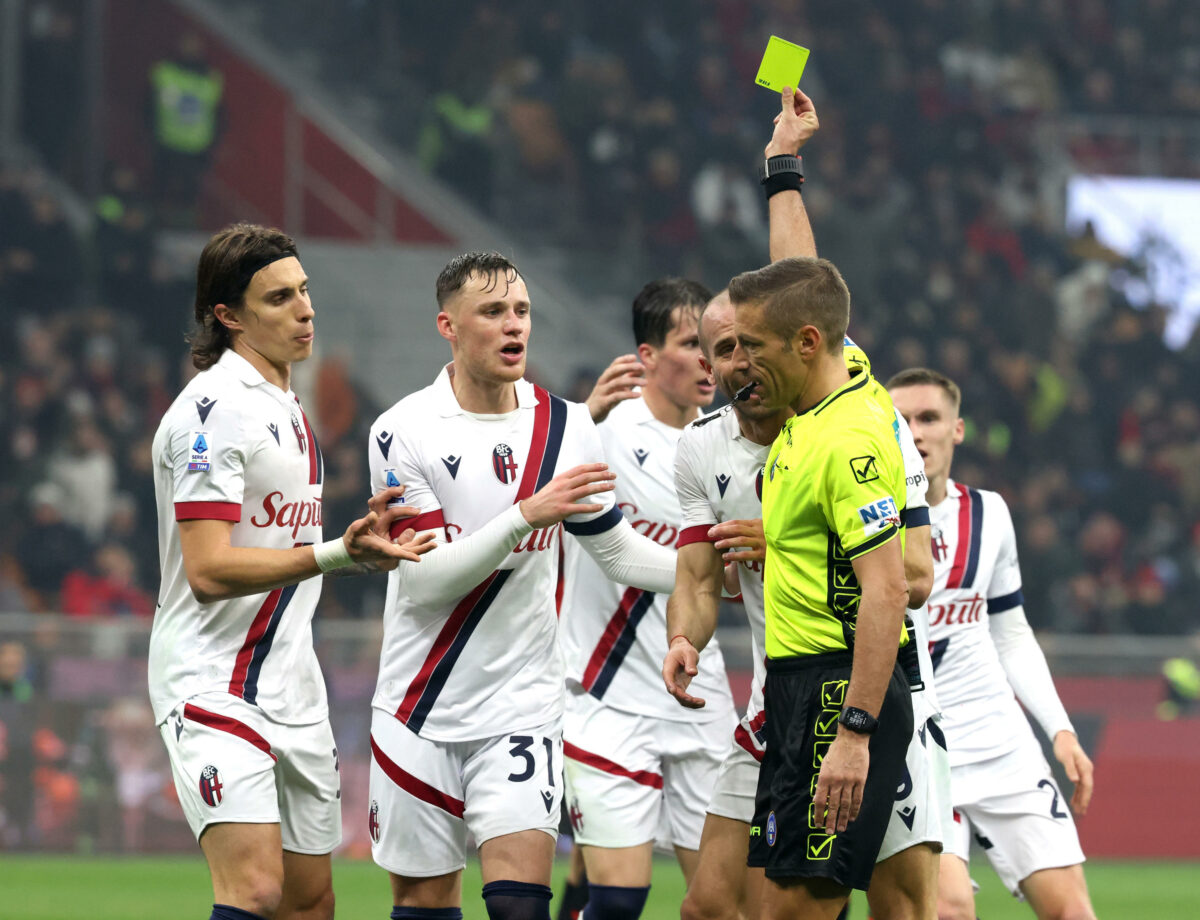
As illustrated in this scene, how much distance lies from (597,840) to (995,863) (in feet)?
5.24

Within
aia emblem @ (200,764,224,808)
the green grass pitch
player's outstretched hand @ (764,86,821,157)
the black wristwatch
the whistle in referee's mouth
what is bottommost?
the green grass pitch

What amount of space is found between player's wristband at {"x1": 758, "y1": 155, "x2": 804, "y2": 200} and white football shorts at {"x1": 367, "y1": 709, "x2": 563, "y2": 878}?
1.96m

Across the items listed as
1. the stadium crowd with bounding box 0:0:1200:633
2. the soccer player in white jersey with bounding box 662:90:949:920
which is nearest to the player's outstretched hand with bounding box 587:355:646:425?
the soccer player in white jersey with bounding box 662:90:949:920

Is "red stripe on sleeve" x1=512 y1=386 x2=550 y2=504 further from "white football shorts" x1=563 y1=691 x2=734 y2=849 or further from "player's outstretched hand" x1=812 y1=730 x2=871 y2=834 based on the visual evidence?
"player's outstretched hand" x1=812 y1=730 x2=871 y2=834

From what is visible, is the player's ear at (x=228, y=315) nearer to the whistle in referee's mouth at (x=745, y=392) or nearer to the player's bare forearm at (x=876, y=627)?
the whistle in referee's mouth at (x=745, y=392)

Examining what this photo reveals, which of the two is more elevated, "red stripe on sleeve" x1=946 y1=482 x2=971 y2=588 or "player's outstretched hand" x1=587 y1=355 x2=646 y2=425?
"player's outstretched hand" x1=587 y1=355 x2=646 y2=425

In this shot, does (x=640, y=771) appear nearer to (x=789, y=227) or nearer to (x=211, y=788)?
(x=211, y=788)

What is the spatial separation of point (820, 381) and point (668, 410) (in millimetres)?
2311

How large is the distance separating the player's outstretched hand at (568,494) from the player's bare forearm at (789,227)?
38.2 inches

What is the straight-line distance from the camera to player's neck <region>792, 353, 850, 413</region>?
461 cm

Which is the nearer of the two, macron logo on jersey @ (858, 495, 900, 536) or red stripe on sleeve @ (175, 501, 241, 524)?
macron logo on jersey @ (858, 495, 900, 536)

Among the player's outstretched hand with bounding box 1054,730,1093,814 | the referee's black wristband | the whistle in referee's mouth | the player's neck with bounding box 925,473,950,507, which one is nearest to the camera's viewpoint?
the whistle in referee's mouth

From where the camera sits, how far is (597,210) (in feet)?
65.7

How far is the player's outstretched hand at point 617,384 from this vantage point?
6.22m
